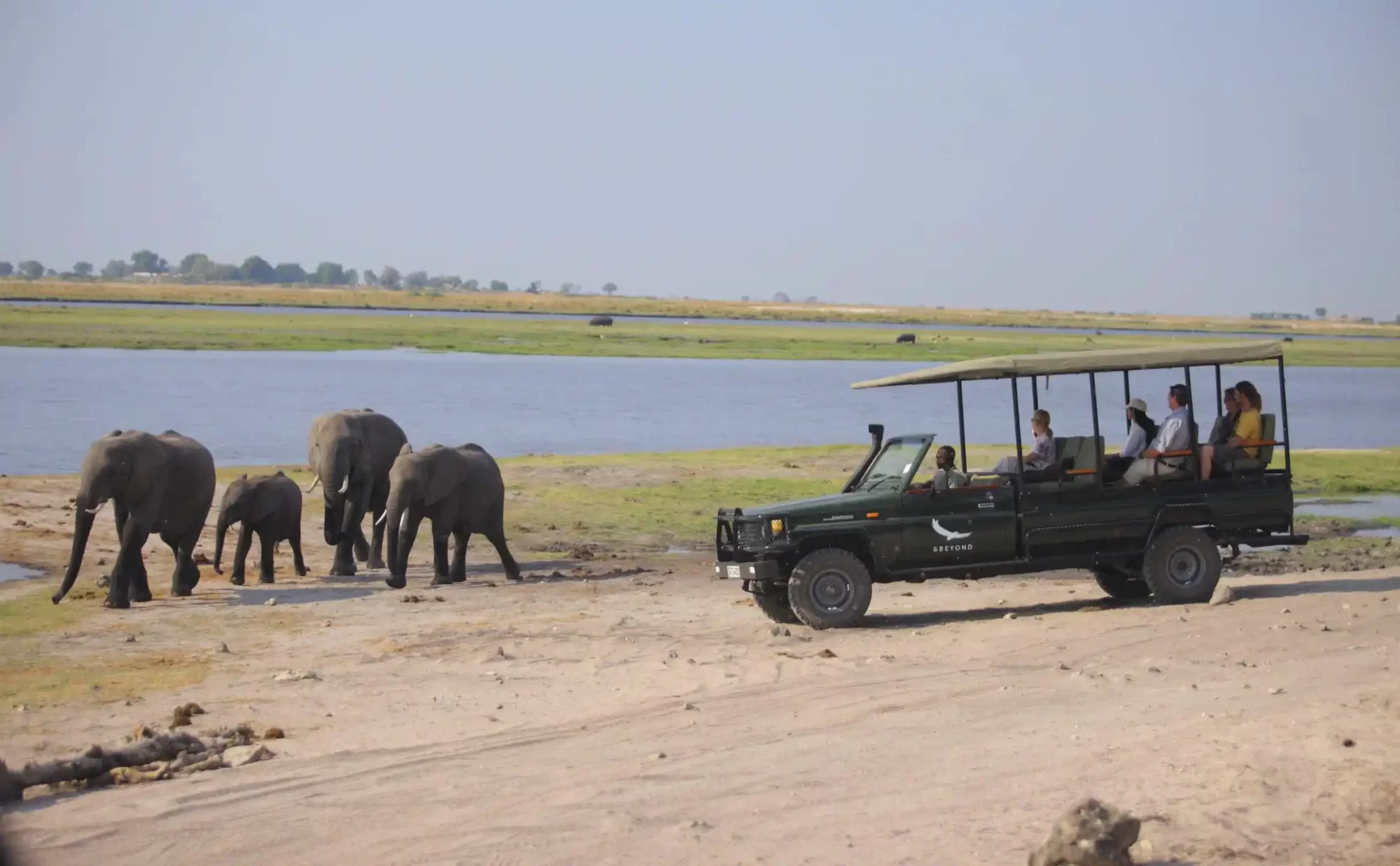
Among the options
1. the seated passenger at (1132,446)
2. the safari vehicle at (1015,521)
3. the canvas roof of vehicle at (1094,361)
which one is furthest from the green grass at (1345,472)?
the canvas roof of vehicle at (1094,361)

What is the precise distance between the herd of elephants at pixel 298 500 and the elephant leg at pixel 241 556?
2 centimetres

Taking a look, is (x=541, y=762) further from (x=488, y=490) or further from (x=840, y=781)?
(x=488, y=490)

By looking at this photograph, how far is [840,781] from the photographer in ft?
30.7

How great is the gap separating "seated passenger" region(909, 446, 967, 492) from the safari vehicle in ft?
0.19

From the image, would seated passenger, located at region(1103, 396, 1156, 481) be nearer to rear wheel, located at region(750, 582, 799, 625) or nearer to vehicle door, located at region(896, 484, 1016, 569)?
vehicle door, located at region(896, 484, 1016, 569)

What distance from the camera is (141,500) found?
1780 centimetres

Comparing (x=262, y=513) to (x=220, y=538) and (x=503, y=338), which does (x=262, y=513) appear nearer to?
(x=220, y=538)

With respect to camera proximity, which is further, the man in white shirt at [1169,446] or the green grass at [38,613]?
the man in white shirt at [1169,446]

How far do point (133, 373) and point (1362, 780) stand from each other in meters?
49.0

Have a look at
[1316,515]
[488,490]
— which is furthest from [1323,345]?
[488,490]

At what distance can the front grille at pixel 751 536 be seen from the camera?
48.1ft

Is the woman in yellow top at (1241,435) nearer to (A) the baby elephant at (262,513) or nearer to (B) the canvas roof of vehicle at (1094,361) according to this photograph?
(B) the canvas roof of vehicle at (1094,361)

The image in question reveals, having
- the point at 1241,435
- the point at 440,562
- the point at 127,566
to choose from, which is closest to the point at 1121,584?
the point at 1241,435

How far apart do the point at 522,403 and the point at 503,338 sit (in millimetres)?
40619
